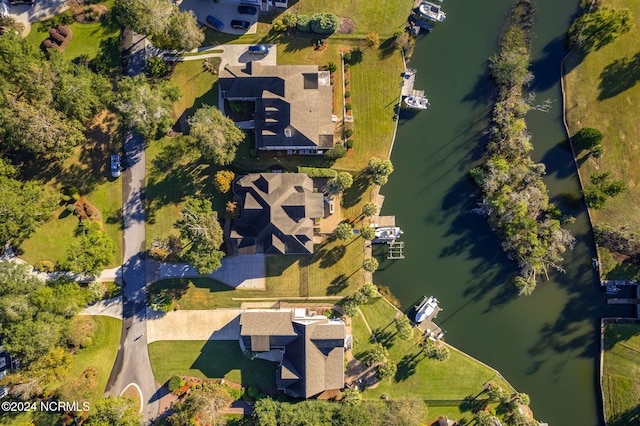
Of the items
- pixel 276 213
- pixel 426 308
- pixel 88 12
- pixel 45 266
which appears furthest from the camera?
pixel 88 12

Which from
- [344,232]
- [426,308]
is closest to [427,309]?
[426,308]

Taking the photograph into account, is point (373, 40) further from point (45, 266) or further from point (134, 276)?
point (45, 266)

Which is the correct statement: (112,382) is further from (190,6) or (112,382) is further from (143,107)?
(190,6)

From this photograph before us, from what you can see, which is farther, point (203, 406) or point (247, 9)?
point (247, 9)

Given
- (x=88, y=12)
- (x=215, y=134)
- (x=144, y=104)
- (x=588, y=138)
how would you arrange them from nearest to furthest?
(x=215, y=134), (x=144, y=104), (x=588, y=138), (x=88, y=12)

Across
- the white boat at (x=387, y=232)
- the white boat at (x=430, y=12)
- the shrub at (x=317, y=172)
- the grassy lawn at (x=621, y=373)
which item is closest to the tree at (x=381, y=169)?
the shrub at (x=317, y=172)

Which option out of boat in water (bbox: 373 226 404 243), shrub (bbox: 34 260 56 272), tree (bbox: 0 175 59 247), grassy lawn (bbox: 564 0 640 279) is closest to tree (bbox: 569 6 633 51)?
grassy lawn (bbox: 564 0 640 279)

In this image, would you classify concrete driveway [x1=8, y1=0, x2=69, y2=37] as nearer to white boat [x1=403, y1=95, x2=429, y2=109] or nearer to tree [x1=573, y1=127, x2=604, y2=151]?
white boat [x1=403, y1=95, x2=429, y2=109]
